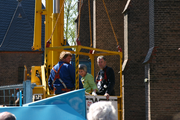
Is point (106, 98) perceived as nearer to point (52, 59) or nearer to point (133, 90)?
point (52, 59)

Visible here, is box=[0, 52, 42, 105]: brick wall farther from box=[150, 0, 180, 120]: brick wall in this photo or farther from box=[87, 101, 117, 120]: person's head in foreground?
box=[87, 101, 117, 120]: person's head in foreground

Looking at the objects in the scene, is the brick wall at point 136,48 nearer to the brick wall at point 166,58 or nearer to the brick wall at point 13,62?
the brick wall at point 166,58

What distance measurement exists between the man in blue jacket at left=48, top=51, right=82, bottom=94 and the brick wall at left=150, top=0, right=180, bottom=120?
193 inches

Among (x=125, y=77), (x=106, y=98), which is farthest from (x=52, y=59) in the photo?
(x=125, y=77)

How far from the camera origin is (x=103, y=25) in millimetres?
17297

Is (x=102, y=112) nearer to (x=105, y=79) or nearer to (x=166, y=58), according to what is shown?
(x=105, y=79)

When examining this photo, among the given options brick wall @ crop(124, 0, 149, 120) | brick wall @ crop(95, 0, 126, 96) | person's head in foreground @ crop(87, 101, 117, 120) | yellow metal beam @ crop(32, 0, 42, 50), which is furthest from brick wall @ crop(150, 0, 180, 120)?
person's head in foreground @ crop(87, 101, 117, 120)

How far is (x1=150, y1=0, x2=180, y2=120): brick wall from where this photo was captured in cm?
1031

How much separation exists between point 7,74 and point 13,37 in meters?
3.59

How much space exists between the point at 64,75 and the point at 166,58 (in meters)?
5.25

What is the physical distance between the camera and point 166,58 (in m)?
10.3

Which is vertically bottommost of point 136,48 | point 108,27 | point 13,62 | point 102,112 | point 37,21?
point 13,62

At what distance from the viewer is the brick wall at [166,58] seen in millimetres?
10312

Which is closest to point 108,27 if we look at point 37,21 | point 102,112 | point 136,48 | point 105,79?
point 136,48
